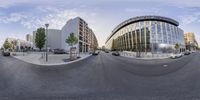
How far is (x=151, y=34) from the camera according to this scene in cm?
9081

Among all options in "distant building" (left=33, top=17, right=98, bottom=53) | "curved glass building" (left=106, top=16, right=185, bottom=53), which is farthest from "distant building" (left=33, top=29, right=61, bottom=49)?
"curved glass building" (left=106, top=16, right=185, bottom=53)

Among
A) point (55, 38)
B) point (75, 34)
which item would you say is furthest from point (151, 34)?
point (55, 38)

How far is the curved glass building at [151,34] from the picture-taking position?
88662mm

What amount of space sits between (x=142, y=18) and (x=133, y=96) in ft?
335

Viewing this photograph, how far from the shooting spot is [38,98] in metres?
5.72

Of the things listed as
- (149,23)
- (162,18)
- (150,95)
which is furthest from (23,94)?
(162,18)

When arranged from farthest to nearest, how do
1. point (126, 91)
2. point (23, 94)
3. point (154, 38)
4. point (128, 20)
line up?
1. point (128, 20)
2. point (154, 38)
3. point (126, 91)
4. point (23, 94)

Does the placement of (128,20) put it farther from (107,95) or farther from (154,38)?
(107,95)

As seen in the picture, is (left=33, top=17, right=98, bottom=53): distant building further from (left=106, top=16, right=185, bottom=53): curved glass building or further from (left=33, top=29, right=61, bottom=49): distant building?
(left=106, top=16, right=185, bottom=53): curved glass building

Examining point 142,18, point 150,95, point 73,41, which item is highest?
point 142,18

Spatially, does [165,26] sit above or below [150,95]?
above

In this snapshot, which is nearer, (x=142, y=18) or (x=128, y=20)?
(x=142, y=18)

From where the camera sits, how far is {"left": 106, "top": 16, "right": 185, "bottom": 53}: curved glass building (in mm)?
88662

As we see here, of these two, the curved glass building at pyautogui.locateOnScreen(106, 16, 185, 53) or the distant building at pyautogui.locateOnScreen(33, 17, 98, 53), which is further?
the curved glass building at pyautogui.locateOnScreen(106, 16, 185, 53)
